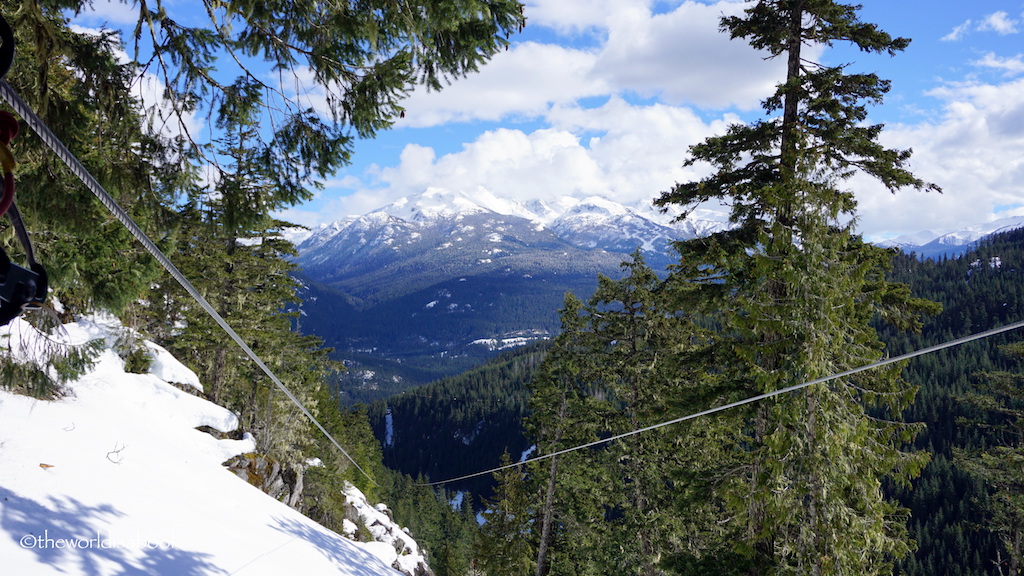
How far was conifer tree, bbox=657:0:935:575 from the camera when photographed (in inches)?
300

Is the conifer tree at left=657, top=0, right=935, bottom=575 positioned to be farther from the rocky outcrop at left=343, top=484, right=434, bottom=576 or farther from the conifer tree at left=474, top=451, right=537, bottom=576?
the rocky outcrop at left=343, top=484, right=434, bottom=576

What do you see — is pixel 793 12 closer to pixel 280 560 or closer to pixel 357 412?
pixel 280 560

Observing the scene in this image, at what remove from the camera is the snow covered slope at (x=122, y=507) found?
16.4 ft

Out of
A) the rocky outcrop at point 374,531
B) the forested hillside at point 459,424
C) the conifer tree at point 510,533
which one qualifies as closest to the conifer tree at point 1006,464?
the conifer tree at point 510,533

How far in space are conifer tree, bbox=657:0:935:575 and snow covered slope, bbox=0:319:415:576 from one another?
7.29 meters

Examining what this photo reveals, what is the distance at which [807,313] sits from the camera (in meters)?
7.89

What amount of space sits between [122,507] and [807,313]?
32.2ft

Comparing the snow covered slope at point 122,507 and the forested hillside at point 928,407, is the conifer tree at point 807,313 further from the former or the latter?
the forested hillside at point 928,407

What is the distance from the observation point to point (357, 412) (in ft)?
169

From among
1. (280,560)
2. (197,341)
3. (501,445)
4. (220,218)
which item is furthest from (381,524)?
(501,445)

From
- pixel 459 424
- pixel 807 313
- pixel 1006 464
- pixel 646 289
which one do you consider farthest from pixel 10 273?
pixel 459 424

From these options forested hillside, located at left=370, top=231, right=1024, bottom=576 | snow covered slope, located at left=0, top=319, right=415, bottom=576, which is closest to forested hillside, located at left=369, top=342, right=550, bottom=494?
forested hillside, located at left=370, top=231, right=1024, bottom=576

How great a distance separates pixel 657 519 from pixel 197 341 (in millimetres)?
18541

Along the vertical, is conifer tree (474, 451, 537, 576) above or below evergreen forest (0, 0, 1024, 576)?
below
